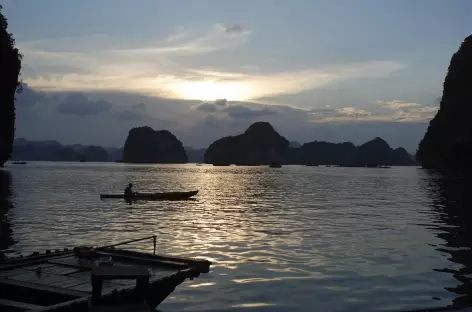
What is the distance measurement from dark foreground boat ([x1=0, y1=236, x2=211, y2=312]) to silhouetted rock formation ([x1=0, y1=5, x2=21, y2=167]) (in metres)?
110

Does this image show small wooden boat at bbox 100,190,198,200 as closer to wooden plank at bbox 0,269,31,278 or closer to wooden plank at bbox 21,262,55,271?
wooden plank at bbox 21,262,55,271

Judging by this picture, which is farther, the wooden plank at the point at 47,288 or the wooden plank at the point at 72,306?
the wooden plank at the point at 47,288

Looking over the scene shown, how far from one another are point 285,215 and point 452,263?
71.5ft

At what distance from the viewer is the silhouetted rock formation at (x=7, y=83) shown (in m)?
114

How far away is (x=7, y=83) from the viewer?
118250 millimetres

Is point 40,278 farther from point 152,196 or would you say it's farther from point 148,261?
point 152,196

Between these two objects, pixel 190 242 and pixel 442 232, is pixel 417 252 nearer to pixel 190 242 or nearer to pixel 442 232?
pixel 442 232

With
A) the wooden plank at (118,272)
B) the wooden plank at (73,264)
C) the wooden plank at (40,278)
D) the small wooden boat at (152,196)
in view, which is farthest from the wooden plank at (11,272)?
the small wooden boat at (152,196)

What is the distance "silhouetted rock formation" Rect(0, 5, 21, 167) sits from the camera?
4495 inches

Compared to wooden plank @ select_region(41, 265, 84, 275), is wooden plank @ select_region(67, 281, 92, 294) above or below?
above

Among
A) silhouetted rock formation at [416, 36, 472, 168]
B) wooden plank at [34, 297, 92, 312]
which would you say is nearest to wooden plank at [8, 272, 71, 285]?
wooden plank at [34, 297, 92, 312]

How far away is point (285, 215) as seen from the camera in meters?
43.9

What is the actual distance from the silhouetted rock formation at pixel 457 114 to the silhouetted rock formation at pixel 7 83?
152 m

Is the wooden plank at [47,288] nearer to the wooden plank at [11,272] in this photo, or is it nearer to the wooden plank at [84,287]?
the wooden plank at [84,287]
